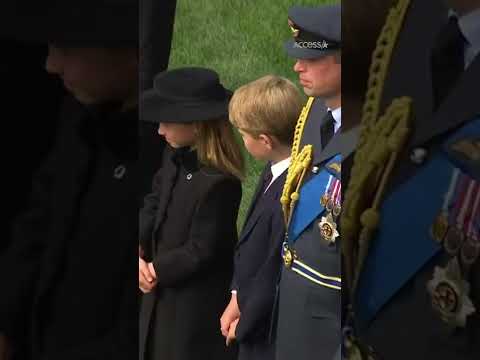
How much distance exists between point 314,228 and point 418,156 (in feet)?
3.10

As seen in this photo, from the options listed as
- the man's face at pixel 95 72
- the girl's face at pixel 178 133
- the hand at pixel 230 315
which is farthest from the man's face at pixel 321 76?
the man's face at pixel 95 72

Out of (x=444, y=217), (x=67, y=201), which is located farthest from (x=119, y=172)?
(x=444, y=217)

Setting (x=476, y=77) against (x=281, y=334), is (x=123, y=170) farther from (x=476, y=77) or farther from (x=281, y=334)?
(x=281, y=334)

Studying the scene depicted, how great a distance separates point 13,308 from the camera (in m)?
1.07

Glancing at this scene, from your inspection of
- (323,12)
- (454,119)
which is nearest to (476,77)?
(454,119)

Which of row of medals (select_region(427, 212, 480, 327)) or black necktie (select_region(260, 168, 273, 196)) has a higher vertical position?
row of medals (select_region(427, 212, 480, 327))

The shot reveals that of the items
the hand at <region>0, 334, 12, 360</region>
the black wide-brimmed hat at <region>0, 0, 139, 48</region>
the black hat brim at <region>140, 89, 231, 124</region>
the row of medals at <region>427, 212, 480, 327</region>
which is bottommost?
the black hat brim at <region>140, 89, 231, 124</region>

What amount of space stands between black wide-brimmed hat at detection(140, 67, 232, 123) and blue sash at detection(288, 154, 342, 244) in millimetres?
257

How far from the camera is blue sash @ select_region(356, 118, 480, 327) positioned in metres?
0.95

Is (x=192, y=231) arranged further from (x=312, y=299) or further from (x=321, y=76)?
(x=321, y=76)

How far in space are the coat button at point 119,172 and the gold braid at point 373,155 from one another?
0.75 ft

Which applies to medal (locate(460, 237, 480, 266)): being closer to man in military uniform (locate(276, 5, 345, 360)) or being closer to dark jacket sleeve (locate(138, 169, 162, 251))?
man in military uniform (locate(276, 5, 345, 360))

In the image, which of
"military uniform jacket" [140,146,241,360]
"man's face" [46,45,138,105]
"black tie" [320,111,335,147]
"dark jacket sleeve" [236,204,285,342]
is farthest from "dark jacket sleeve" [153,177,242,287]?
"man's face" [46,45,138,105]

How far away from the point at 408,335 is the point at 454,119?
0.21 metres
